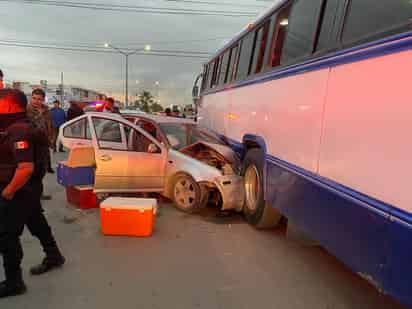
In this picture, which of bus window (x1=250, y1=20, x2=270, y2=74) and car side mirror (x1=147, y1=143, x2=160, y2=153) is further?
car side mirror (x1=147, y1=143, x2=160, y2=153)

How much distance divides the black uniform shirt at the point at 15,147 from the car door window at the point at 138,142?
3253mm

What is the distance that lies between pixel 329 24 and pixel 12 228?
356 cm

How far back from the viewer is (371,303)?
134 inches

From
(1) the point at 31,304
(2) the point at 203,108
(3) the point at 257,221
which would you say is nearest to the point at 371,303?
(3) the point at 257,221

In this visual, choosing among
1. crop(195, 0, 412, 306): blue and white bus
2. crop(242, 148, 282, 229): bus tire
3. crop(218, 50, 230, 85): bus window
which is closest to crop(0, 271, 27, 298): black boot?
crop(195, 0, 412, 306): blue and white bus

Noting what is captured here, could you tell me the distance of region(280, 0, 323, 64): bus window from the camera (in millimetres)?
3730

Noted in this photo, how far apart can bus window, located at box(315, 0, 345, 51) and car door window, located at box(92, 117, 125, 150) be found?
4.19 m

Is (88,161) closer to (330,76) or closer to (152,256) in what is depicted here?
(152,256)

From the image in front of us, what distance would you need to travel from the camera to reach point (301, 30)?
4.05 meters

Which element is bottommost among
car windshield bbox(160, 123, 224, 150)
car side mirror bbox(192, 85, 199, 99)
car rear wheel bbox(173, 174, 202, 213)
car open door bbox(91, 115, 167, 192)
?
car rear wheel bbox(173, 174, 202, 213)

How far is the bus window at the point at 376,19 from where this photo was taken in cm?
235

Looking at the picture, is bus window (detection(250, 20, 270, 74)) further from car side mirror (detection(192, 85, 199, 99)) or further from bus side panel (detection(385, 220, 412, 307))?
car side mirror (detection(192, 85, 199, 99))

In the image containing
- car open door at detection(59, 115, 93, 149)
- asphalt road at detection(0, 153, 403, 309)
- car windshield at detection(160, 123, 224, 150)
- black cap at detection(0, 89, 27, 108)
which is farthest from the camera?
car windshield at detection(160, 123, 224, 150)

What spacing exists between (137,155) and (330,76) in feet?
13.4
